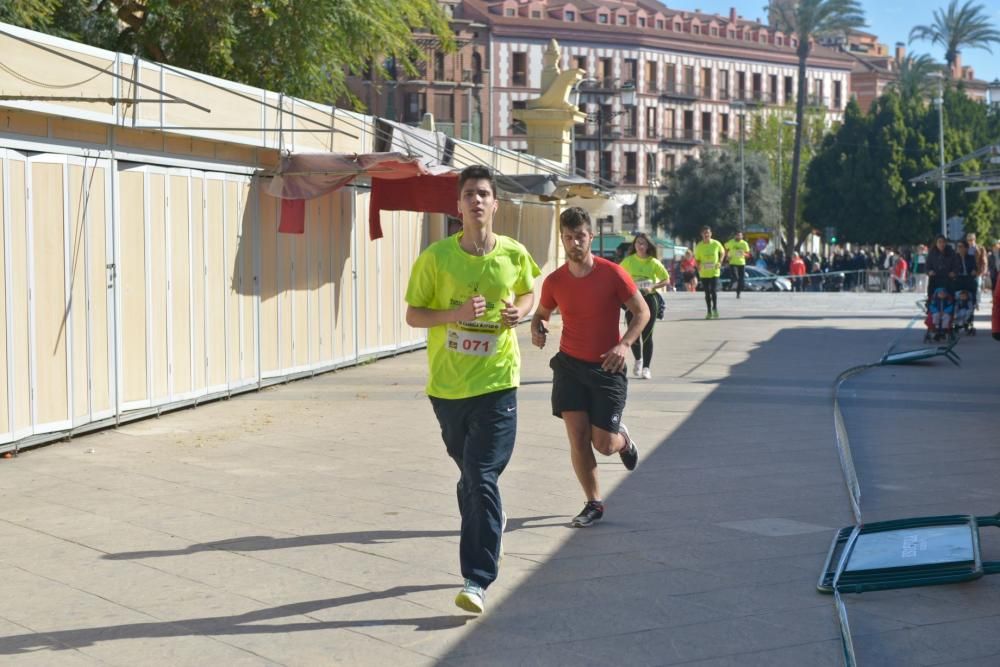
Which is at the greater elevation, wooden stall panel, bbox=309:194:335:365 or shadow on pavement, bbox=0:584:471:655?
wooden stall panel, bbox=309:194:335:365

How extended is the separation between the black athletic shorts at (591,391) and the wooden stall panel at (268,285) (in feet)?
26.2

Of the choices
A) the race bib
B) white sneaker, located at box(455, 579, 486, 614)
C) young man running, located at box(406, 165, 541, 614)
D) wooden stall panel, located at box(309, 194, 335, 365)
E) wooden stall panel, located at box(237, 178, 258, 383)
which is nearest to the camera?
white sneaker, located at box(455, 579, 486, 614)

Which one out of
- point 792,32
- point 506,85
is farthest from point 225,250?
point 506,85

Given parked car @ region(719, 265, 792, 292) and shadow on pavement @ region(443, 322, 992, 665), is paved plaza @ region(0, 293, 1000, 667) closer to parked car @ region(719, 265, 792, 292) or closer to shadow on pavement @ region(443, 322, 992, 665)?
shadow on pavement @ region(443, 322, 992, 665)

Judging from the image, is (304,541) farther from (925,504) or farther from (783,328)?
(783,328)

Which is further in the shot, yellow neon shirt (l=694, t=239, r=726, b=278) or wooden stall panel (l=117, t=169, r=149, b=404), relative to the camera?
yellow neon shirt (l=694, t=239, r=726, b=278)

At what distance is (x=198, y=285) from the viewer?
14078 millimetres

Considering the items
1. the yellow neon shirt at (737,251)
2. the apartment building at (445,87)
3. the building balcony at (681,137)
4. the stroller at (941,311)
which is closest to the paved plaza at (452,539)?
the stroller at (941,311)

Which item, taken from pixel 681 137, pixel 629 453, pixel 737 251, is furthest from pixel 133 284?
pixel 681 137

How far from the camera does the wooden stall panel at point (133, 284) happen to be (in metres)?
12.6

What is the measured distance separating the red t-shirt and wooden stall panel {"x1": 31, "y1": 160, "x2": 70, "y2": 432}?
489cm

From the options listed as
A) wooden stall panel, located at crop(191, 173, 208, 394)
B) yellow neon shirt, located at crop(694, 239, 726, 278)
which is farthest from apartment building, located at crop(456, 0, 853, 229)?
wooden stall panel, located at crop(191, 173, 208, 394)

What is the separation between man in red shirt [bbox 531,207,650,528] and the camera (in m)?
8.03

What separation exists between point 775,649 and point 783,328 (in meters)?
21.5
